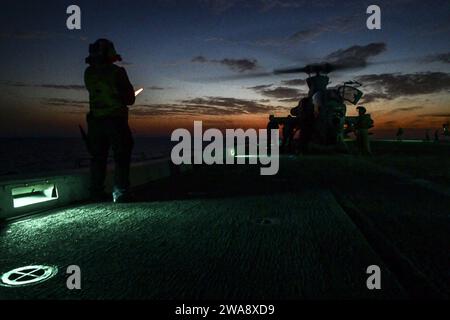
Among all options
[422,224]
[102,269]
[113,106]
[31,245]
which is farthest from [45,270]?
[422,224]

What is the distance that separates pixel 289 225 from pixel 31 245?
300cm

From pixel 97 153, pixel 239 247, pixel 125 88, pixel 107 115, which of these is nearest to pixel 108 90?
pixel 125 88

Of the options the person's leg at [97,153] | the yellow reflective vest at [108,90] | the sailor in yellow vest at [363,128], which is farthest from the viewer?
the sailor in yellow vest at [363,128]

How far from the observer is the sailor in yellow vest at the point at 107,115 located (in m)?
5.87

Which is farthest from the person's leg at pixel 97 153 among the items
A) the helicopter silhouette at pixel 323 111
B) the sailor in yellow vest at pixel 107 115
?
the helicopter silhouette at pixel 323 111

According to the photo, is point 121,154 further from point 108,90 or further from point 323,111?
point 323,111

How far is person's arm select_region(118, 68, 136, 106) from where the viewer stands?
5.88 metres

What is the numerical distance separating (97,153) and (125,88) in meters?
1.29

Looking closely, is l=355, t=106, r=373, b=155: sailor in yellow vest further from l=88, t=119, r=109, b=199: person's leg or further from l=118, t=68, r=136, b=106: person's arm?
l=88, t=119, r=109, b=199: person's leg

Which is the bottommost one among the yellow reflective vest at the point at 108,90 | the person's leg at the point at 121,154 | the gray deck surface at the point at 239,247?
the gray deck surface at the point at 239,247

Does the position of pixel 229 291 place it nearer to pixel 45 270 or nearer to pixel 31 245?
pixel 45 270

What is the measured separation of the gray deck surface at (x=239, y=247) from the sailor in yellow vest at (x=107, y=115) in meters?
0.58

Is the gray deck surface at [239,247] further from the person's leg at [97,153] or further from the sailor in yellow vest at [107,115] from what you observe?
the sailor in yellow vest at [107,115]
